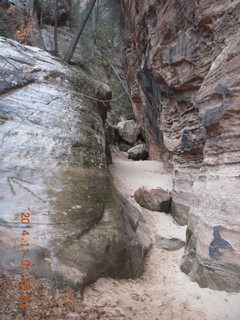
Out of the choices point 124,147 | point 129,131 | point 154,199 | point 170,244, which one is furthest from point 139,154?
point 170,244

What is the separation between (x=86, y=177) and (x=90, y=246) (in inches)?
55.9

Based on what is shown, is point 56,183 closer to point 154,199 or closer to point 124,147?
point 154,199

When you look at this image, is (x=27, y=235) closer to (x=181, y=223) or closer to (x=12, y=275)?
(x=12, y=275)

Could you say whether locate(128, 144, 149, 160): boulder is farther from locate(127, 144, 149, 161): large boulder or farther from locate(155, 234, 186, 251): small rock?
locate(155, 234, 186, 251): small rock

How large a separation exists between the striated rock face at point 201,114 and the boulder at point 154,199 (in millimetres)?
251

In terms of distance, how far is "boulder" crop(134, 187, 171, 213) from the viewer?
23.2 feet

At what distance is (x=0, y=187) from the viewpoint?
3.31 meters

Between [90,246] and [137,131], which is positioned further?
[137,131]

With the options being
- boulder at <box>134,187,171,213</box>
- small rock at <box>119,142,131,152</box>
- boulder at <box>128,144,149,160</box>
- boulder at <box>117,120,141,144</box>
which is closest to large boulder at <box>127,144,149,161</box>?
boulder at <box>128,144,149,160</box>

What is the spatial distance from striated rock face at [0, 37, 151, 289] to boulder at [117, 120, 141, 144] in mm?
12143

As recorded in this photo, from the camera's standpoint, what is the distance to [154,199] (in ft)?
23.4

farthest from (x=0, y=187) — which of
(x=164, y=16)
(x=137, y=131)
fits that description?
(x=137, y=131)

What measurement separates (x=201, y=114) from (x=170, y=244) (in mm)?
3003
